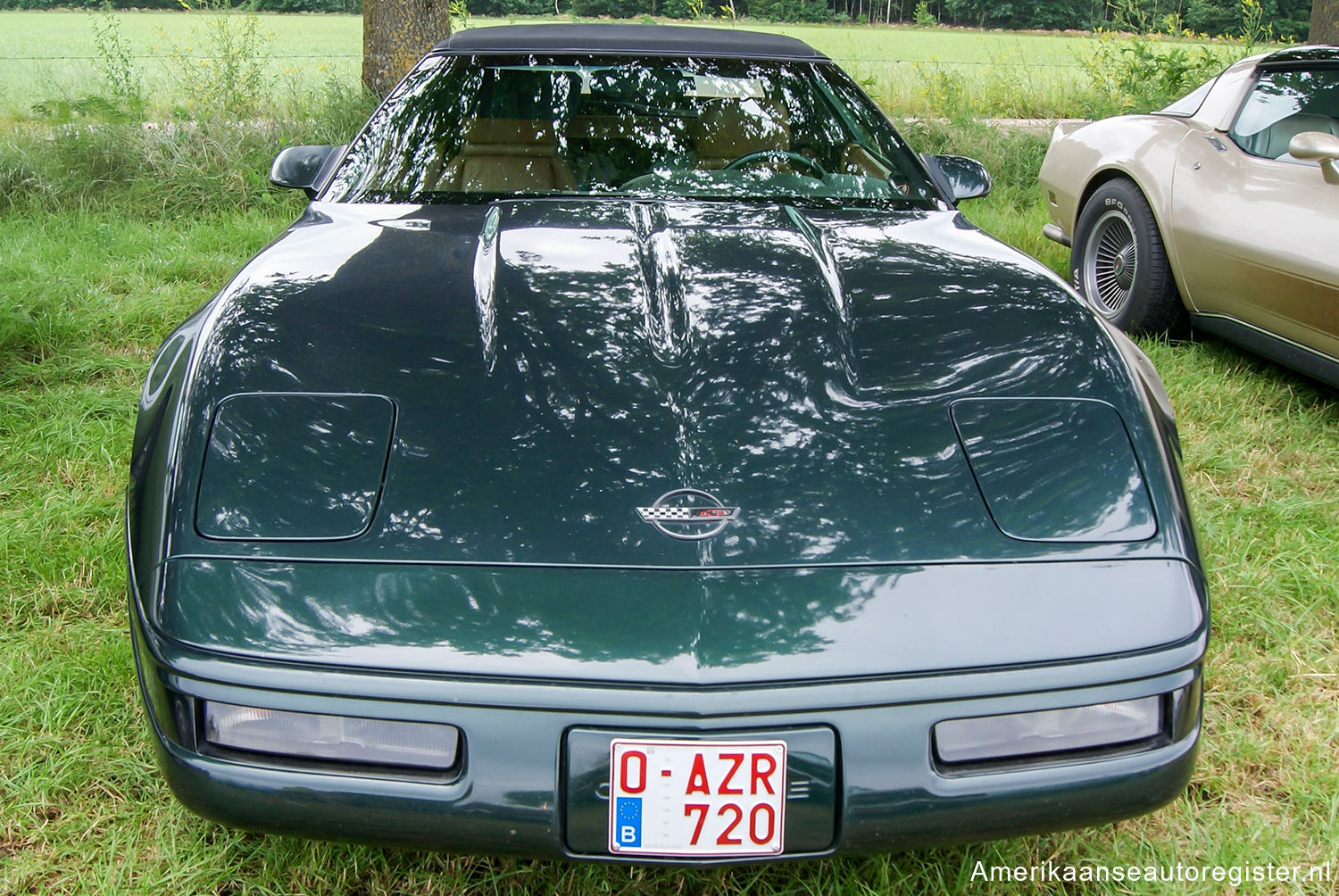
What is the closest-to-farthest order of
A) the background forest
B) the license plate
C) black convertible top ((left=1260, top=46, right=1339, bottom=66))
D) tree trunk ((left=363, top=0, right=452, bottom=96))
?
the license plate
black convertible top ((left=1260, top=46, right=1339, bottom=66))
tree trunk ((left=363, top=0, right=452, bottom=96))
the background forest

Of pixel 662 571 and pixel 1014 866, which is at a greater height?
pixel 662 571

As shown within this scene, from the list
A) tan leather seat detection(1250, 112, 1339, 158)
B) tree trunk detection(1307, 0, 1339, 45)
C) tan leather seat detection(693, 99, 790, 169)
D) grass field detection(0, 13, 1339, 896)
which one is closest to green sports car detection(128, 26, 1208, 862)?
grass field detection(0, 13, 1339, 896)

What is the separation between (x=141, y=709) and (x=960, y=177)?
2.18 m

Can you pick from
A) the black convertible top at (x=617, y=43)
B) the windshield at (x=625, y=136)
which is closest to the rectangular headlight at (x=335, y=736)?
the windshield at (x=625, y=136)

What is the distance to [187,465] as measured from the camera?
1354mm

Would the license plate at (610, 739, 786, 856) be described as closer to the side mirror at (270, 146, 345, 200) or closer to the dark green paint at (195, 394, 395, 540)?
the dark green paint at (195, 394, 395, 540)

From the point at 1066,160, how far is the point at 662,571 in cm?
364

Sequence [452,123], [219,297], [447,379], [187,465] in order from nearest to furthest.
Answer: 1. [187,465]
2. [447,379]
3. [219,297]
4. [452,123]

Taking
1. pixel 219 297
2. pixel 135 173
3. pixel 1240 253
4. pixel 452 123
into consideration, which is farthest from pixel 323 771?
pixel 135 173

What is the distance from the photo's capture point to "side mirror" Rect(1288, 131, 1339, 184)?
110 inches

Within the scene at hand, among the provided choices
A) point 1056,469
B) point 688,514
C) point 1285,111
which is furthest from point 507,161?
point 1285,111

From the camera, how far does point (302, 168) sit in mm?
2527

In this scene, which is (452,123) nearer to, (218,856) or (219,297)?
(219,297)

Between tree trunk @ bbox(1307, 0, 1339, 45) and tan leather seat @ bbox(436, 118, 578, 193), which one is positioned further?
tree trunk @ bbox(1307, 0, 1339, 45)
